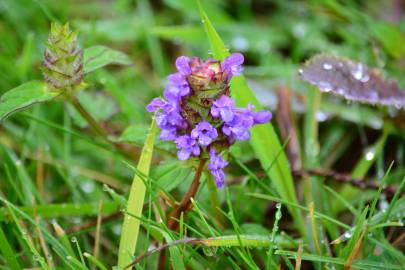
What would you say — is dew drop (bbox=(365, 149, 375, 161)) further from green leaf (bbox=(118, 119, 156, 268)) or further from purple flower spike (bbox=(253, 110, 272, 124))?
green leaf (bbox=(118, 119, 156, 268))

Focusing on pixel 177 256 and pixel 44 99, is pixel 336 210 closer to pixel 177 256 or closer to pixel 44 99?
pixel 177 256

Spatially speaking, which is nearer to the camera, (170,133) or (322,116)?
(170,133)

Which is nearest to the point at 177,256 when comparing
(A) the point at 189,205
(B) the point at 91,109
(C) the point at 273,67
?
(A) the point at 189,205

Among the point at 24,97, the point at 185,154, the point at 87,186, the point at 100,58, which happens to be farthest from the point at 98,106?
the point at 185,154

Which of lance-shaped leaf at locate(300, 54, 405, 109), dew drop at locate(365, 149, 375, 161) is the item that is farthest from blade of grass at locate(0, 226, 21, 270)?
dew drop at locate(365, 149, 375, 161)

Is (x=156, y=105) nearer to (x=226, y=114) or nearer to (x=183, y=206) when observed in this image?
(x=226, y=114)

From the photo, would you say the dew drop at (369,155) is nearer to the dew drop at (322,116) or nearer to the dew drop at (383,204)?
the dew drop at (383,204)
